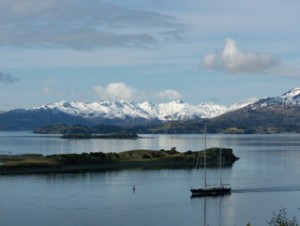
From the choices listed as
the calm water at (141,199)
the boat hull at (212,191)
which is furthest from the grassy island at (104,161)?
the boat hull at (212,191)

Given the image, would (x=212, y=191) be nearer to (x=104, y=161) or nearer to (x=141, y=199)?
(x=141, y=199)

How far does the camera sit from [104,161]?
15075cm

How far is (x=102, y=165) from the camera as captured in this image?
148 meters

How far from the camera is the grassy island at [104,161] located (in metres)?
136

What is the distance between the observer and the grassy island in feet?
447

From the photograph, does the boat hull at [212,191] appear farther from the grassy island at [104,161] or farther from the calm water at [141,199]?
the grassy island at [104,161]

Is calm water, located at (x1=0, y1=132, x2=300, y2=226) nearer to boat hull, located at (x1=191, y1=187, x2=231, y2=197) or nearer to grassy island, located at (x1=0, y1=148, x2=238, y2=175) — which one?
boat hull, located at (x1=191, y1=187, x2=231, y2=197)

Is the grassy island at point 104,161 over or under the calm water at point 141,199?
over

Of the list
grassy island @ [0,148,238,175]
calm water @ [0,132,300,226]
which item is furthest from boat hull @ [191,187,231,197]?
grassy island @ [0,148,238,175]

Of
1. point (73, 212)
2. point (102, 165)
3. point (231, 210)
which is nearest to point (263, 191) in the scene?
point (231, 210)

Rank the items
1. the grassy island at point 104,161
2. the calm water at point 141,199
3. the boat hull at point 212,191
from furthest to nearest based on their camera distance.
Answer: the grassy island at point 104,161 → the boat hull at point 212,191 → the calm water at point 141,199

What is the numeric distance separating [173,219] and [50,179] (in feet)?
156

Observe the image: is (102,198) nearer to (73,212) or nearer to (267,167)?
(73,212)

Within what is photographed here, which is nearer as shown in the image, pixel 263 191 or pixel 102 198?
pixel 102 198
